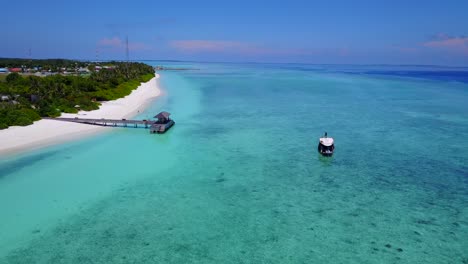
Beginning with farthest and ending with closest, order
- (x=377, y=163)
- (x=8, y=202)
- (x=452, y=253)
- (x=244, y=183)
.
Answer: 1. (x=377, y=163)
2. (x=244, y=183)
3. (x=8, y=202)
4. (x=452, y=253)

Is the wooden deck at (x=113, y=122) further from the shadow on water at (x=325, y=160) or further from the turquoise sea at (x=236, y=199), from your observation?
the shadow on water at (x=325, y=160)

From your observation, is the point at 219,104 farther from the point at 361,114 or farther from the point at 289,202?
the point at 289,202

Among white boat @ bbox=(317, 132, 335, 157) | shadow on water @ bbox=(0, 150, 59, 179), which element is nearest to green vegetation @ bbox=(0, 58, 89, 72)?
shadow on water @ bbox=(0, 150, 59, 179)

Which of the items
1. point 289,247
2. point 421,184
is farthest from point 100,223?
point 421,184

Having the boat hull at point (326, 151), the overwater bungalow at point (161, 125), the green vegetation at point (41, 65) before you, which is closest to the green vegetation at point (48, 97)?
the overwater bungalow at point (161, 125)

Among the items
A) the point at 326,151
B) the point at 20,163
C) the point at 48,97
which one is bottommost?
the point at 20,163

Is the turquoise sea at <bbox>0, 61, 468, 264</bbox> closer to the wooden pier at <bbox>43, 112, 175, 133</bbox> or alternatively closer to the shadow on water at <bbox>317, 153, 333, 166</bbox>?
the shadow on water at <bbox>317, 153, 333, 166</bbox>

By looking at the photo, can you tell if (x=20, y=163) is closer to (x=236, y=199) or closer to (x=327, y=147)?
(x=236, y=199)

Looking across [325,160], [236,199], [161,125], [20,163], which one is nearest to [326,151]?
[325,160]
